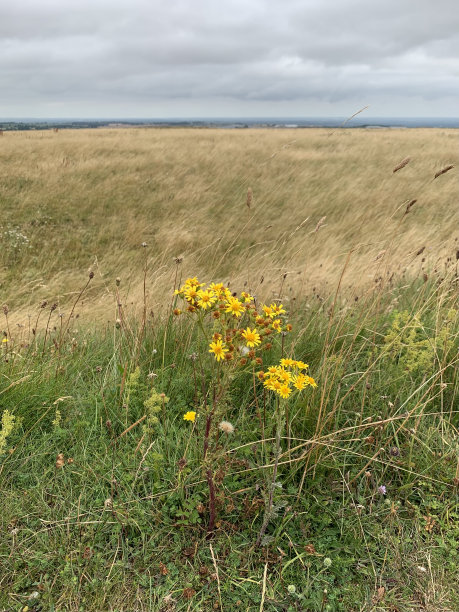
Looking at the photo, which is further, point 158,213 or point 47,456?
A: point 158,213

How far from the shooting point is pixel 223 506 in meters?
Answer: 2.06

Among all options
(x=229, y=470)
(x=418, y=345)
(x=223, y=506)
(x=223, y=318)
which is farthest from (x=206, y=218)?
(x=223, y=506)

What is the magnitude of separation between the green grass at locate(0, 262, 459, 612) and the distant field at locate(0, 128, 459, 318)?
1488 mm

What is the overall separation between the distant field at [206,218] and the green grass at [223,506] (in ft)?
4.88

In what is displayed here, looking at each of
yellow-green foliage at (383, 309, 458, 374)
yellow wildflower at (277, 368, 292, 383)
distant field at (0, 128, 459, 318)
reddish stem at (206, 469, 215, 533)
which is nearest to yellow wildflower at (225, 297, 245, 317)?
yellow wildflower at (277, 368, 292, 383)

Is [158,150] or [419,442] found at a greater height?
[158,150]

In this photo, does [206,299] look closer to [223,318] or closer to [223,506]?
[223,318]

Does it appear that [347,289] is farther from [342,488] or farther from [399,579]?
[399,579]

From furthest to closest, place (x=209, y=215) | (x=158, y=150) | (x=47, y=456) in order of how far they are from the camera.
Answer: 1. (x=158, y=150)
2. (x=209, y=215)
3. (x=47, y=456)

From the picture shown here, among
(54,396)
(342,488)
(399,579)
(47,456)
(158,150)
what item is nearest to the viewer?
(399,579)

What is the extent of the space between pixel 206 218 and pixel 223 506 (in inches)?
330

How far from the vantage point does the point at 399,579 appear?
1.84 m

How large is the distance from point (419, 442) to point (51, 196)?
10.7 metres

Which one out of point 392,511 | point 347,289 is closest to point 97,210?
point 347,289
